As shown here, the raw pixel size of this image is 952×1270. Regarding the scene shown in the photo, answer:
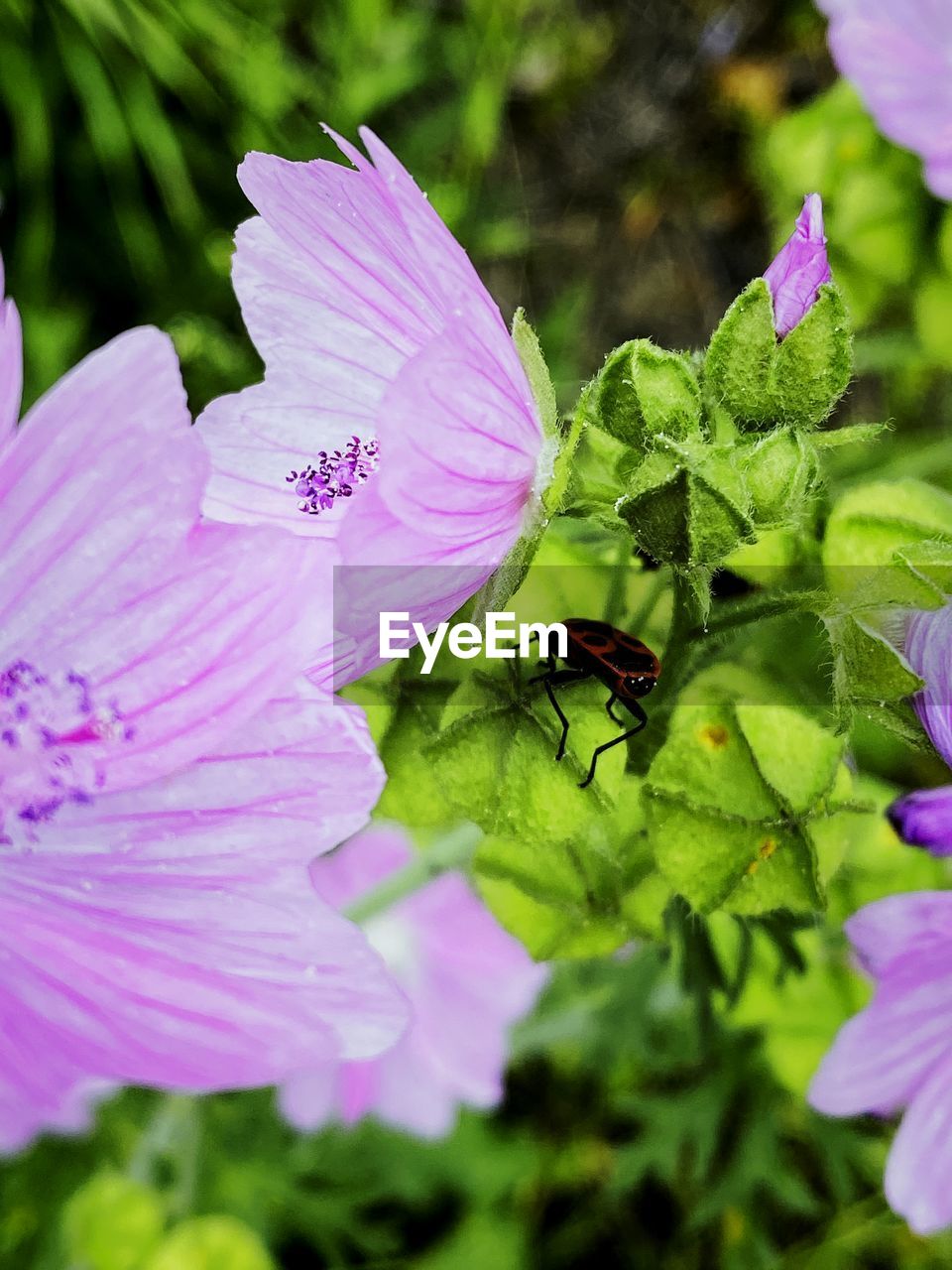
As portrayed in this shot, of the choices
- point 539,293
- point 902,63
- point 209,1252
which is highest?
point 539,293

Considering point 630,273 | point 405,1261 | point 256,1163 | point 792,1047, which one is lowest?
point 405,1261

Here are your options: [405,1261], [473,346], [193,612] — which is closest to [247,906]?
[193,612]

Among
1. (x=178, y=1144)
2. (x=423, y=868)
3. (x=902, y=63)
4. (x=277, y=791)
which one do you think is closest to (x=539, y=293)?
(x=902, y=63)

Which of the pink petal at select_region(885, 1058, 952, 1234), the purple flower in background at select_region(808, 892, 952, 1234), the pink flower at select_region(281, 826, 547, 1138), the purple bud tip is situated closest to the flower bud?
the purple bud tip

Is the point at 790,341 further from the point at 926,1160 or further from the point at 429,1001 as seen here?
the point at 429,1001

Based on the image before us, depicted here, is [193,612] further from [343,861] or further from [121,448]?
[343,861]

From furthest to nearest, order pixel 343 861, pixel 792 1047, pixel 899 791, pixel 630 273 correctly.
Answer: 1. pixel 630 273
2. pixel 343 861
3. pixel 792 1047
4. pixel 899 791

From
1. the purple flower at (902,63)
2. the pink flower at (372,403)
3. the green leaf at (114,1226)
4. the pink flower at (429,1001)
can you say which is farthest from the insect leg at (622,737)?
the green leaf at (114,1226)
